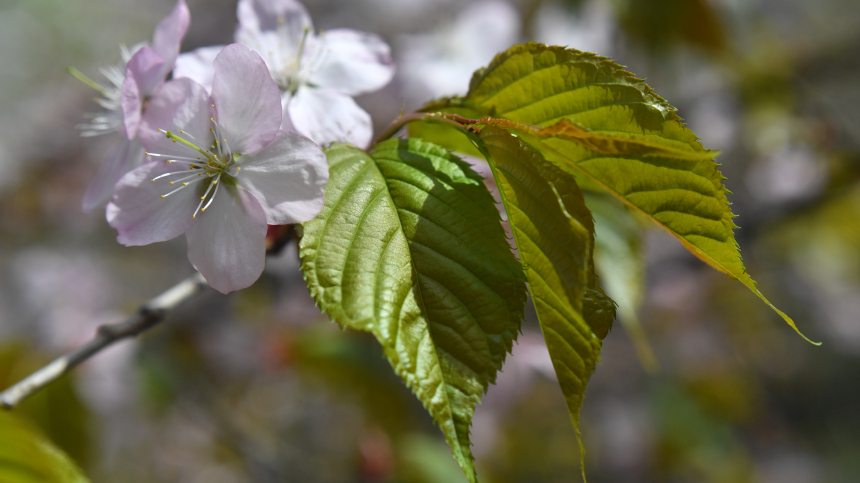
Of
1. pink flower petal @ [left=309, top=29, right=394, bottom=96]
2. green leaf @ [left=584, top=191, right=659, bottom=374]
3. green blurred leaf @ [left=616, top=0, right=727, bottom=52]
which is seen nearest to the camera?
pink flower petal @ [left=309, top=29, right=394, bottom=96]

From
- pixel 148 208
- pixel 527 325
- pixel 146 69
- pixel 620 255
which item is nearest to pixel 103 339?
pixel 148 208

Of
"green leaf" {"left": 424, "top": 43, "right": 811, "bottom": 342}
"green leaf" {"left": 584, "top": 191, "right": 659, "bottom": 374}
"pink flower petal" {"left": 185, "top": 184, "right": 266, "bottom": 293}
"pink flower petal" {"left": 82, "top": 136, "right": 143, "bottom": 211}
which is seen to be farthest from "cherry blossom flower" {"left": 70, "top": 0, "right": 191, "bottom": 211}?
"green leaf" {"left": 584, "top": 191, "right": 659, "bottom": 374}

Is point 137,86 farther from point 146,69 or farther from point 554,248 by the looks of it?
point 554,248

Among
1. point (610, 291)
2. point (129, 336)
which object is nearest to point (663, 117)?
point (610, 291)

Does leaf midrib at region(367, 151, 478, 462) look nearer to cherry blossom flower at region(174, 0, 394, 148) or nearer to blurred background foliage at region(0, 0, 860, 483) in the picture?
cherry blossom flower at region(174, 0, 394, 148)

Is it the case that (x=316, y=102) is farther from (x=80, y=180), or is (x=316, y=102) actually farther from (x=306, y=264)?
(x=80, y=180)
